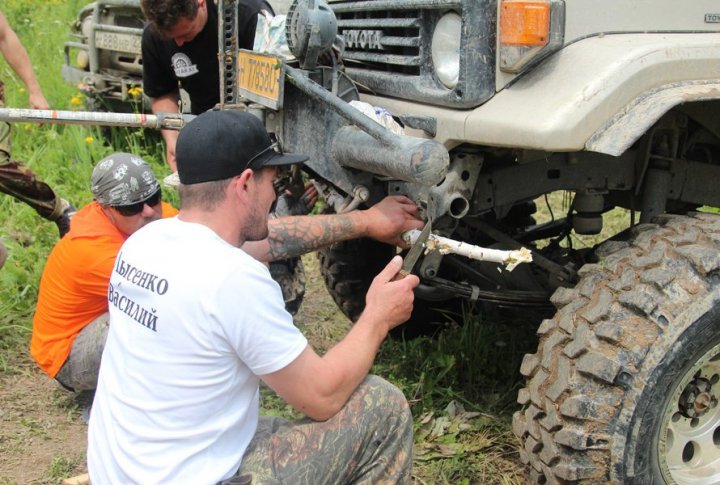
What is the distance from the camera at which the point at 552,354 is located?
278 cm

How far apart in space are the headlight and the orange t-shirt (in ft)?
5.48

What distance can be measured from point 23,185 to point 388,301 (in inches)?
130

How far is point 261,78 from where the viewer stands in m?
→ 3.48

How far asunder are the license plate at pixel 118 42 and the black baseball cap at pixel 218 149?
209 inches

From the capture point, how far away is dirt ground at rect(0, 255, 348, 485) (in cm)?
358

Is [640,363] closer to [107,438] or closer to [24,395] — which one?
[107,438]

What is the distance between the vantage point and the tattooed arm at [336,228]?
316 cm

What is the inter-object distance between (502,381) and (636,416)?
58.1 inches

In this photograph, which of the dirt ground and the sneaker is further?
the sneaker

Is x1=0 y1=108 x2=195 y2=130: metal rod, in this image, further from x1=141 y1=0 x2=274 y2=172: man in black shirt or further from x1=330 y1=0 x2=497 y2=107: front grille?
x1=330 y1=0 x2=497 y2=107: front grille

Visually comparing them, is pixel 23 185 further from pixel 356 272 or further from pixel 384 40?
pixel 384 40

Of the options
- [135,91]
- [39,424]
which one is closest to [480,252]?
[39,424]

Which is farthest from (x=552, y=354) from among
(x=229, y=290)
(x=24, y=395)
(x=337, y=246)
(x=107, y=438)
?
(x=24, y=395)

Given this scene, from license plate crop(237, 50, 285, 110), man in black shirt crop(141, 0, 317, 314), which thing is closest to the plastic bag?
license plate crop(237, 50, 285, 110)
